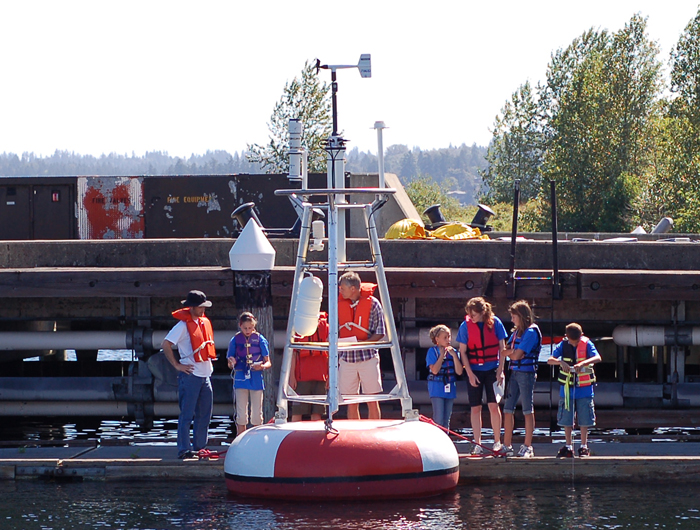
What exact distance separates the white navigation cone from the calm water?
8.09ft

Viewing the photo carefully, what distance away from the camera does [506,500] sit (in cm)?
936

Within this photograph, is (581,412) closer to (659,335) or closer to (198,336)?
(659,335)

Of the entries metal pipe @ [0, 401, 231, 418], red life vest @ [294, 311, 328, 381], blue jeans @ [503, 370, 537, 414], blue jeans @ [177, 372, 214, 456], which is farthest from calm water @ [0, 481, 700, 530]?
metal pipe @ [0, 401, 231, 418]

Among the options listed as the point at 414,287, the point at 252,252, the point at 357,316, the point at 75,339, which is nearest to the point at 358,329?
the point at 357,316

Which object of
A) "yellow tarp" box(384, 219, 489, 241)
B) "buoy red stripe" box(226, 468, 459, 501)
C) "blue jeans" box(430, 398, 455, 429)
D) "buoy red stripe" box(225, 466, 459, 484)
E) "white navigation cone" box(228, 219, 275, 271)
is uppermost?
"yellow tarp" box(384, 219, 489, 241)

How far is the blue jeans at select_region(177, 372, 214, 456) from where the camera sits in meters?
10.2

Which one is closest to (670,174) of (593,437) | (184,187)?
(184,187)

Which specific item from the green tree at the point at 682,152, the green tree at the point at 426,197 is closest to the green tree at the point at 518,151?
the green tree at the point at 426,197

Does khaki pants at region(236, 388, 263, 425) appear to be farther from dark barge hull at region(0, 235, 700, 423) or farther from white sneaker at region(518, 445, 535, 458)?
white sneaker at region(518, 445, 535, 458)

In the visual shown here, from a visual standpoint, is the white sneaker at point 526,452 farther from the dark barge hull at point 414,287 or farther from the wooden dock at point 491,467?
the dark barge hull at point 414,287

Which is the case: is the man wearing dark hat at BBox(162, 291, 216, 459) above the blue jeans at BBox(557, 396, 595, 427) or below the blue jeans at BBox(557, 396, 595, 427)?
above

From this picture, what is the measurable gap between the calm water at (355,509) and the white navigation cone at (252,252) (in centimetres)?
247

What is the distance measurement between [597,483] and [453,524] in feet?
6.78

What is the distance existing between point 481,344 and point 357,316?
1291 mm
